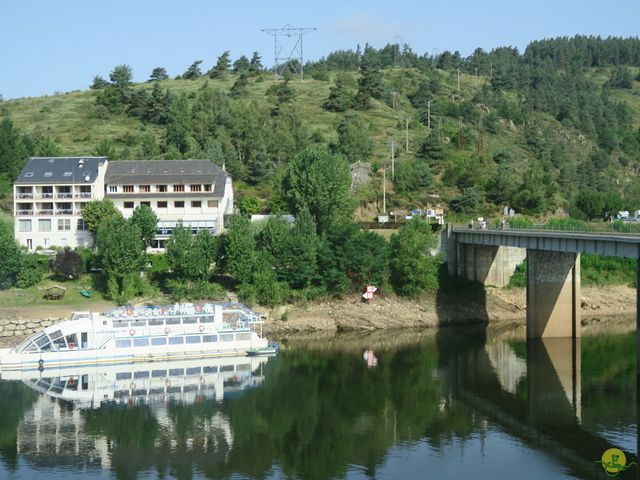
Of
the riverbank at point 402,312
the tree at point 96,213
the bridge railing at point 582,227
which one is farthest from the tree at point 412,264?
the tree at point 96,213

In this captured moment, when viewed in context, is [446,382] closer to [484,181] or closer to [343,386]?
[343,386]

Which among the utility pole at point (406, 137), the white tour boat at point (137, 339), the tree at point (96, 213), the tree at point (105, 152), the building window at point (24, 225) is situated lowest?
the white tour boat at point (137, 339)

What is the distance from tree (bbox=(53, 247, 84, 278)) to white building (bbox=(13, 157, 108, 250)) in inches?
427

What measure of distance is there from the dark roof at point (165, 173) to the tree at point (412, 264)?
22764 millimetres

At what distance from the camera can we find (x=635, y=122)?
632 ft

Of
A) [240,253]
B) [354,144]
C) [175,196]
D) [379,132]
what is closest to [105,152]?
[175,196]

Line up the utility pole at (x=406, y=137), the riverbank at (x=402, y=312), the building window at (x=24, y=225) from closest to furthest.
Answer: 1. the riverbank at (x=402, y=312)
2. the building window at (x=24, y=225)
3. the utility pole at (x=406, y=137)

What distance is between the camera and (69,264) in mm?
83812

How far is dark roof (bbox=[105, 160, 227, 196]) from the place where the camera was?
324ft

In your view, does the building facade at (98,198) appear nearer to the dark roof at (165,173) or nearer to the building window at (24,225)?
the building window at (24,225)

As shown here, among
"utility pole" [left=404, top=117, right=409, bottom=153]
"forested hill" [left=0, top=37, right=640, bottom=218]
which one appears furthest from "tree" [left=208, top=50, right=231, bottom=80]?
"utility pole" [left=404, top=117, right=409, bottom=153]

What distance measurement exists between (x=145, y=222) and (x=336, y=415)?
4165 centimetres

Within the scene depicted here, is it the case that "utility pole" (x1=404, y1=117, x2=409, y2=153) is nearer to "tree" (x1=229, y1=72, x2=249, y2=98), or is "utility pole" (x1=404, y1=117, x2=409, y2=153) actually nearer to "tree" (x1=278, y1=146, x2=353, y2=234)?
"tree" (x1=229, y1=72, x2=249, y2=98)

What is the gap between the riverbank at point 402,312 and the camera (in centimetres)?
7756
